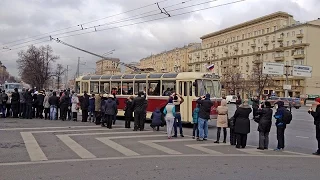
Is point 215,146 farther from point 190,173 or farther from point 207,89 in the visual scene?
point 207,89

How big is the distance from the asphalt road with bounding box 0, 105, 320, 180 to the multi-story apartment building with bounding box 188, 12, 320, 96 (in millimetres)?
71488

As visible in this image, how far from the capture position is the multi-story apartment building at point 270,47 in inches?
3290

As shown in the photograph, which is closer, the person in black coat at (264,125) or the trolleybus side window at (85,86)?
the person in black coat at (264,125)

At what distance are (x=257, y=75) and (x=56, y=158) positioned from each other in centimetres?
7581

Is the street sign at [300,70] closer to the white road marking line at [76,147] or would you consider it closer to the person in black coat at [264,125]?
the person in black coat at [264,125]

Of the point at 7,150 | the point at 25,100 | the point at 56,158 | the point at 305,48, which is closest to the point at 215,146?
the point at 56,158

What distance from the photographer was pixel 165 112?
14742 millimetres

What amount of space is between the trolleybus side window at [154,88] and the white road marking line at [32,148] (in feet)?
28.1

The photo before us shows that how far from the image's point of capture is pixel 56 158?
981 centimetres

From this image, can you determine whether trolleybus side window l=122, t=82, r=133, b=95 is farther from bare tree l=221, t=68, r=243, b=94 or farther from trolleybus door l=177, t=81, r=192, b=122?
bare tree l=221, t=68, r=243, b=94

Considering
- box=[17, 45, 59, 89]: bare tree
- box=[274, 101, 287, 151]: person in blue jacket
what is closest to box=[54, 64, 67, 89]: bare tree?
box=[17, 45, 59, 89]: bare tree

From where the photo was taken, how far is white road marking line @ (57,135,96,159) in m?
10.3

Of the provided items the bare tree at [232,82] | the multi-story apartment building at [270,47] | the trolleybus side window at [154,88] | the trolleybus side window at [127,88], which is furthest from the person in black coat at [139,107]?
the bare tree at [232,82]

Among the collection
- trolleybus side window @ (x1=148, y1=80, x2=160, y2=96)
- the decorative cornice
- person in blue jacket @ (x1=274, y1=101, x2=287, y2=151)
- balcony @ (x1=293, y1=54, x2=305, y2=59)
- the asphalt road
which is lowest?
the asphalt road
